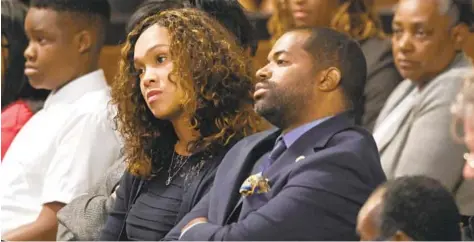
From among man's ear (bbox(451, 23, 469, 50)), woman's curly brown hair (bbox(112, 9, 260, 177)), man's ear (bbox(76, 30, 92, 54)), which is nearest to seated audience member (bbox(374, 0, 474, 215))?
→ man's ear (bbox(451, 23, 469, 50))

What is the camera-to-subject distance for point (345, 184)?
2.10 metres

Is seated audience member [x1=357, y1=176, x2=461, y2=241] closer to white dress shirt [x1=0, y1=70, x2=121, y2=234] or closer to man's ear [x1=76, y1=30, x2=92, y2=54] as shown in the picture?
white dress shirt [x1=0, y1=70, x2=121, y2=234]

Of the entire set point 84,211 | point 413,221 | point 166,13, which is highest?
point 166,13

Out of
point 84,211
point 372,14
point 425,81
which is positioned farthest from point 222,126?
point 372,14

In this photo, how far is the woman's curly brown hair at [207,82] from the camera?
246cm

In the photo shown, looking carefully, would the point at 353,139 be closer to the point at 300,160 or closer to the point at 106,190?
the point at 300,160

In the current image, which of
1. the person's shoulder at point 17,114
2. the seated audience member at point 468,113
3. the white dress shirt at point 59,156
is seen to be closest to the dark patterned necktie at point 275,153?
the seated audience member at point 468,113

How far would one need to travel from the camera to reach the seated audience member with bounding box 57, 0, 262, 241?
8.63 ft

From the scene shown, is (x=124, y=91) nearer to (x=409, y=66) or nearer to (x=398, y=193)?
(x=409, y=66)

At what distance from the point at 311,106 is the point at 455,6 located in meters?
0.73

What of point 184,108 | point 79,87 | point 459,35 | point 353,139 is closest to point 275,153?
point 353,139

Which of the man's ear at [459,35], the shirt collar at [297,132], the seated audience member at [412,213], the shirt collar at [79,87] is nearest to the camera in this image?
the seated audience member at [412,213]

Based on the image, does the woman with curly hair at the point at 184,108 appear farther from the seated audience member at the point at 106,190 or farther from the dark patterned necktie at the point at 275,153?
the dark patterned necktie at the point at 275,153

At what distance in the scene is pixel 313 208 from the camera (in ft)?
6.84
